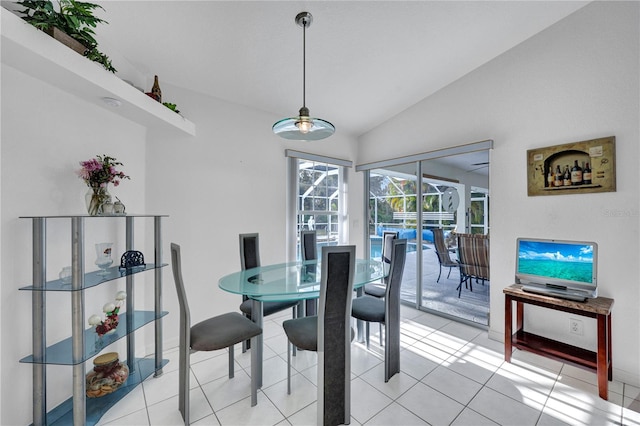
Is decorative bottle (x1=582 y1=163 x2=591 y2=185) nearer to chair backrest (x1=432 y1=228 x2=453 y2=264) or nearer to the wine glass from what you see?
chair backrest (x1=432 y1=228 x2=453 y2=264)

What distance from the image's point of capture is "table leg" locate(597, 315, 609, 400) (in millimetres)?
1924

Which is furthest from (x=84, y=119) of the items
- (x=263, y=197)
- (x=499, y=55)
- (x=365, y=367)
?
(x=499, y=55)

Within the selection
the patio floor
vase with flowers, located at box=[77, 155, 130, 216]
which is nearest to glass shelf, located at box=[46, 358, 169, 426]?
vase with flowers, located at box=[77, 155, 130, 216]

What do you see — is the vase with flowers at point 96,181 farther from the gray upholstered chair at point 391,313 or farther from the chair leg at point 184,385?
the gray upholstered chair at point 391,313

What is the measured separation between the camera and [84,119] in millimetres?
1921

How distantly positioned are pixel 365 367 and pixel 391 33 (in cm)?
292

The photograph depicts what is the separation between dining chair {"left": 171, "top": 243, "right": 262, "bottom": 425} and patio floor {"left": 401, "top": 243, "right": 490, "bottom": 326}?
258 cm

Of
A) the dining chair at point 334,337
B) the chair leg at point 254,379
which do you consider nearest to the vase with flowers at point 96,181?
the chair leg at point 254,379

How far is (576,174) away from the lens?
7.77ft

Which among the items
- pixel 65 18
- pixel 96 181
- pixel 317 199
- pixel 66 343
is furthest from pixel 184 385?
pixel 317 199

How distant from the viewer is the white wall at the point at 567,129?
84.0 inches

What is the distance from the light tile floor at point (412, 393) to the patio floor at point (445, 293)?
622 millimetres

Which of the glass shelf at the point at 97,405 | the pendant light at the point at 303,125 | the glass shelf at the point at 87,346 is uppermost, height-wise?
the pendant light at the point at 303,125

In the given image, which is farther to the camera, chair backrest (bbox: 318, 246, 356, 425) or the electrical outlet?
the electrical outlet
